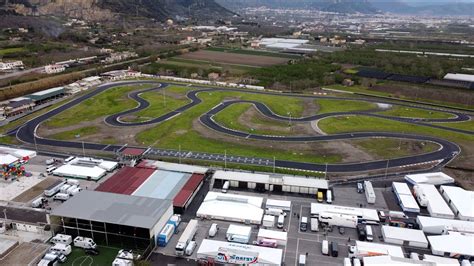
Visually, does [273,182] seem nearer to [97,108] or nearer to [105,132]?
[105,132]

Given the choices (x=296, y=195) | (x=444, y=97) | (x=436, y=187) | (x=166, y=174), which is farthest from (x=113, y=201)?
(x=444, y=97)

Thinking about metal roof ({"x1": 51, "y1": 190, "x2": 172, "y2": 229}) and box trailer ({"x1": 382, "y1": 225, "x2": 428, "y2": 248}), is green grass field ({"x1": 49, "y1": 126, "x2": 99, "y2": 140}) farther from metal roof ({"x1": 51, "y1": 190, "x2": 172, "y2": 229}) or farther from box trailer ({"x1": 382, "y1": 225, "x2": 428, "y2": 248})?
box trailer ({"x1": 382, "y1": 225, "x2": 428, "y2": 248})

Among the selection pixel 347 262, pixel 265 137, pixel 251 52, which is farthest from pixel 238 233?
pixel 251 52

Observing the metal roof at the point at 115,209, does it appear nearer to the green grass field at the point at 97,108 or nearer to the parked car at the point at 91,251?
the parked car at the point at 91,251

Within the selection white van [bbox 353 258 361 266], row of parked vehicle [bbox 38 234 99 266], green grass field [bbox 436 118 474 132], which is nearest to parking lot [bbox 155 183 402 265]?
white van [bbox 353 258 361 266]

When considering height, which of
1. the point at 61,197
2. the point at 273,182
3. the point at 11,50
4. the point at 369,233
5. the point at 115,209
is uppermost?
the point at 11,50
